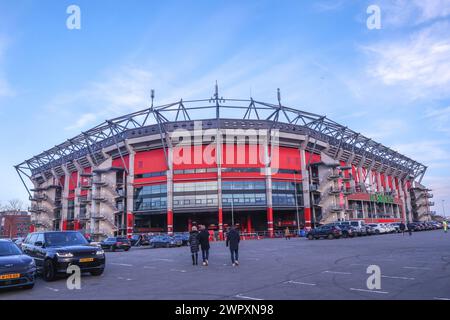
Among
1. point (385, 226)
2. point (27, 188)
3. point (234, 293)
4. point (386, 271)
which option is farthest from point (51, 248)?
point (27, 188)

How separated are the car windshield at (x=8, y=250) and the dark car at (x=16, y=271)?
0.26 ft

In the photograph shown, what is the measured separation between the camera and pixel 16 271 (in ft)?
32.2

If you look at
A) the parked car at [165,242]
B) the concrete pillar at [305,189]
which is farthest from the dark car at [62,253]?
the concrete pillar at [305,189]

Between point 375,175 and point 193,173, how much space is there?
50399 mm

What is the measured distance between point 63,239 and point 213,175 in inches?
1690

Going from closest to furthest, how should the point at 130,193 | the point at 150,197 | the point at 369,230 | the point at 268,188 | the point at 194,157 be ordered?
the point at 369,230
the point at 268,188
the point at 194,157
the point at 150,197
the point at 130,193

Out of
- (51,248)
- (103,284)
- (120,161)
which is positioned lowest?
(103,284)

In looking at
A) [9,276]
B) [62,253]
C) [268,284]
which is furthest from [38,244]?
[268,284]

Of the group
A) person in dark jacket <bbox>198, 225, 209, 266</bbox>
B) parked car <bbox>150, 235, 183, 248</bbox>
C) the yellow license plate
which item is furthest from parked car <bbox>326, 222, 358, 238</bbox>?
the yellow license plate

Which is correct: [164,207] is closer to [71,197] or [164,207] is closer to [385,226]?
[71,197]

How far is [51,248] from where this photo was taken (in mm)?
12742

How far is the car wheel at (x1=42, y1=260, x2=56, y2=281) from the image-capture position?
12.0 m

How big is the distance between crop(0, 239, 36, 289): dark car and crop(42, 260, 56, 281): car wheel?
1.45 m

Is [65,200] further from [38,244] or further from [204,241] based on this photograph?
[204,241]
